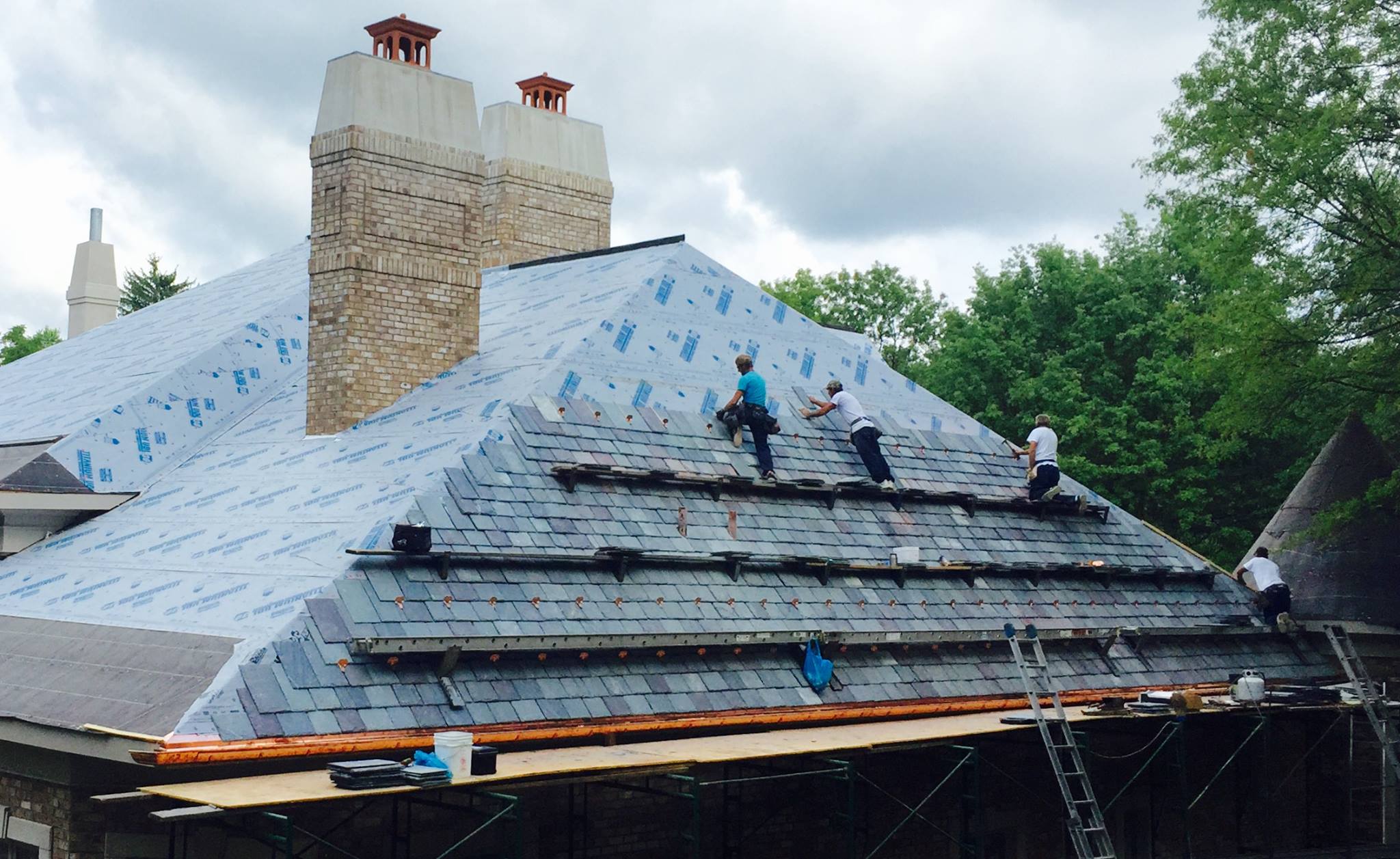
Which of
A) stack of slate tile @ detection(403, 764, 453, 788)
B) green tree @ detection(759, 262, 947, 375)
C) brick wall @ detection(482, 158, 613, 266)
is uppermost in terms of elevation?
green tree @ detection(759, 262, 947, 375)

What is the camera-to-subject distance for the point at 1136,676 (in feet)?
57.3

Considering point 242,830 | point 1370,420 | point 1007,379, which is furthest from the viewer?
point 1007,379

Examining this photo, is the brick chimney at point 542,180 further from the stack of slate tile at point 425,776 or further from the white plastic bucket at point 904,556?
the stack of slate tile at point 425,776

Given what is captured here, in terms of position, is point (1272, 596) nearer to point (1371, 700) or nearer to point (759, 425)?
point (1371, 700)

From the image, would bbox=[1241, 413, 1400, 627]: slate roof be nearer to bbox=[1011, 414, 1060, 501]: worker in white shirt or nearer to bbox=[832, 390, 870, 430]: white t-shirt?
bbox=[1011, 414, 1060, 501]: worker in white shirt

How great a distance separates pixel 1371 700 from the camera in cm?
1723

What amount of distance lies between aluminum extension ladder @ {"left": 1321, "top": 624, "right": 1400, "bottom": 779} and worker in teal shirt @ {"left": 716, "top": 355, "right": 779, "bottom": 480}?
720 cm

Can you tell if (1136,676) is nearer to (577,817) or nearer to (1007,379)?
(577,817)

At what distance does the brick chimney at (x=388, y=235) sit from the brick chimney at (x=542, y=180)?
23.6ft

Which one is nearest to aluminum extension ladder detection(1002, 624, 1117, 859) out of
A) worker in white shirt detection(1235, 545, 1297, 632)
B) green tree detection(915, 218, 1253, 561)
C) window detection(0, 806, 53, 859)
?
worker in white shirt detection(1235, 545, 1297, 632)

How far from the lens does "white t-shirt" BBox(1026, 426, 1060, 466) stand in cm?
1927

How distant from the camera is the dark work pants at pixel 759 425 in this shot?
665 inches

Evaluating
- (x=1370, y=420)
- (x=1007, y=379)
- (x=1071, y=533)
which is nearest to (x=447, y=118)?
(x=1071, y=533)

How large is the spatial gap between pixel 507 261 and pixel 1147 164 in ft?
36.2
